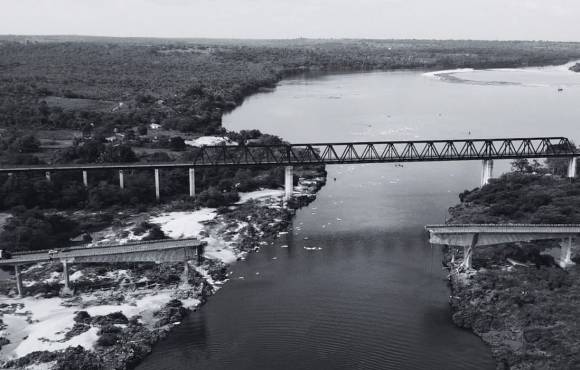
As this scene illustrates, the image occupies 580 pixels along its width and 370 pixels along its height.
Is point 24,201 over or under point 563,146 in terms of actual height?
under

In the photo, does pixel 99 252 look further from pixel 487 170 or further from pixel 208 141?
pixel 208 141

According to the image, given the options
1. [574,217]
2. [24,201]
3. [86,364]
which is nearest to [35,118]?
[24,201]

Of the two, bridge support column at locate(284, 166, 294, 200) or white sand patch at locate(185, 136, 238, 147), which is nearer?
bridge support column at locate(284, 166, 294, 200)

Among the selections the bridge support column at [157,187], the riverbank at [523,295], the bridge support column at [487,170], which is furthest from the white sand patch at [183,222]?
the bridge support column at [487,170]

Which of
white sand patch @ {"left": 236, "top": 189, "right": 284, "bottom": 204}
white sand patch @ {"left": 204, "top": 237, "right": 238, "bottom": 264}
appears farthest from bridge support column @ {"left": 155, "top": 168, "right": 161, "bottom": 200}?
white sand patch @ {"left": 204, "top": 237, "right": 238, "bottom": 264}

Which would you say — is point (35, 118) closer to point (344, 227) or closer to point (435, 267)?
point (344, 227)

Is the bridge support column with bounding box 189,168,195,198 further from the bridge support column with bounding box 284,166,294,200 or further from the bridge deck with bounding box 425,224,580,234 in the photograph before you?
the bridge deck with bounding box 425,224,580,234

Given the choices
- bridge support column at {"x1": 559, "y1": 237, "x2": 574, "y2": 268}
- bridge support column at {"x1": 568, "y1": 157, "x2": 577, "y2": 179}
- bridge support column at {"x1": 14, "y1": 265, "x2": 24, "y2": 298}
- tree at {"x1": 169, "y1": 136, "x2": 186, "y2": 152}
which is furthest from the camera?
tree at {"x1": 169, "y1": 136, "x2": 186, "y2": 152}
